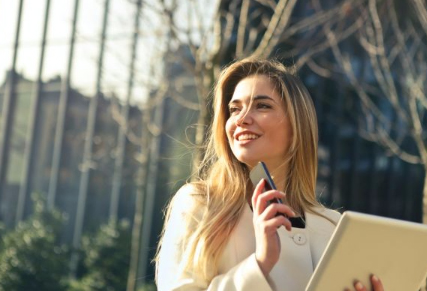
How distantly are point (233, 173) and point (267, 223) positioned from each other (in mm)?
451

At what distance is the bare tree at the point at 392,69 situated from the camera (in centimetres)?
825

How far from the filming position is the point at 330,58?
12008mm

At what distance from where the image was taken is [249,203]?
98.4 inches

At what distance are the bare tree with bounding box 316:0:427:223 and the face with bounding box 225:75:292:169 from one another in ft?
15.7

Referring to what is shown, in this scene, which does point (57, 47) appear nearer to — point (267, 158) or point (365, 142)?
point (365, 142)

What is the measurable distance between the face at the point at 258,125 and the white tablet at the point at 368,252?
1.65ft

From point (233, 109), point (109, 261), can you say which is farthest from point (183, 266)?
point (109, 261)

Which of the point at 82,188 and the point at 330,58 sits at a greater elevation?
the point at 330,58

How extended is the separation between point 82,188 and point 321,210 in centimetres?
1219

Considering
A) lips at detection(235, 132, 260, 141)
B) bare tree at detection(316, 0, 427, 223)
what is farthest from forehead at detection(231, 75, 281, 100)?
bare tree at detection(316, 0, 427, 223)

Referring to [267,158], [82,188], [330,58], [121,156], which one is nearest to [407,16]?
[330,58]

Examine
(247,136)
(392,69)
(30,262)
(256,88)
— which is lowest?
(30,262)

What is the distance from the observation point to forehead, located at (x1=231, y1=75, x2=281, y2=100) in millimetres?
2480

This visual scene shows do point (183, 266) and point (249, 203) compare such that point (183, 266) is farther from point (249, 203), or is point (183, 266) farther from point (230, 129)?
point (230, 129)
